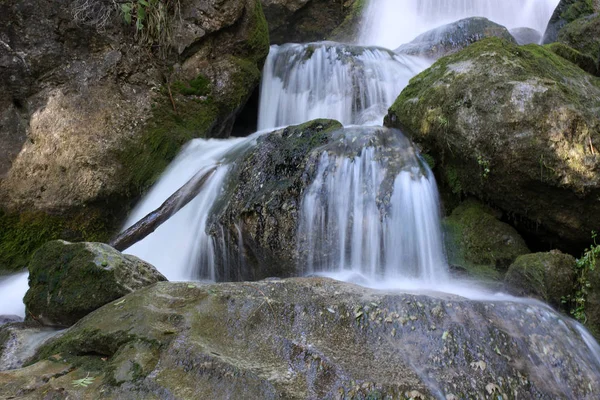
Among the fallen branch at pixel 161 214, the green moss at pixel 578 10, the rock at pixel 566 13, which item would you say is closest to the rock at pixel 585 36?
the rock at pixel 566 13

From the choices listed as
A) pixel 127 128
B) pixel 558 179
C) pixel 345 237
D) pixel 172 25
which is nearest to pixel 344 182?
pixel 345 237

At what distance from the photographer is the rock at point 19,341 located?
9.39ft

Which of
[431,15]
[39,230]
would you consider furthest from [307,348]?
[431,15]

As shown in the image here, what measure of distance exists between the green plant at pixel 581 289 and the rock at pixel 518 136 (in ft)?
2.51

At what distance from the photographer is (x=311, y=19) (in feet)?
44.2

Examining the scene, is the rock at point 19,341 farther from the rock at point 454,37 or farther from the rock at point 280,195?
the rock at point 454,37

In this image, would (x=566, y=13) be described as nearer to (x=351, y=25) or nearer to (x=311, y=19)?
(x=351, y=25)

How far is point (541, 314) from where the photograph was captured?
2.88m

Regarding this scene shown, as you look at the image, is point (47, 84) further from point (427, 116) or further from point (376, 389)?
point (376, 389)

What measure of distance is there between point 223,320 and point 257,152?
3.48 metres

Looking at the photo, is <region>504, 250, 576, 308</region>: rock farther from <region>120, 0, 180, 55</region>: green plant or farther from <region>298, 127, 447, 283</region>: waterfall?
<region>120, 0, 180, 55</region>: green plant

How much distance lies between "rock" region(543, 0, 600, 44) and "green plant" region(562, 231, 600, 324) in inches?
342

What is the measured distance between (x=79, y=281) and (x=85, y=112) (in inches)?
170

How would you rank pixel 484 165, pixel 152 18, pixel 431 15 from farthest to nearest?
pixel 431 15 → pixel 152 18 → pixel 484 165
